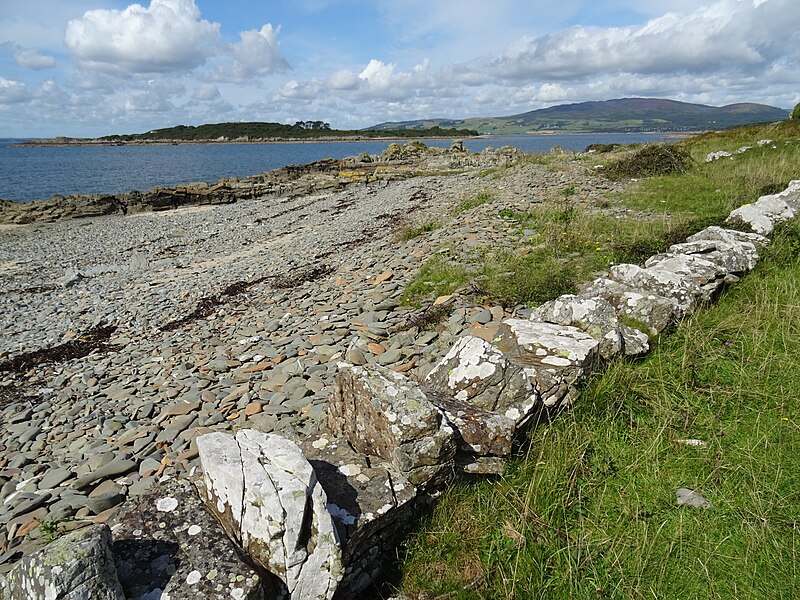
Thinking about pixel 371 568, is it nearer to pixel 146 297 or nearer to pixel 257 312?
pixel 257 312

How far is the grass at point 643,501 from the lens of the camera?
10.0 ft

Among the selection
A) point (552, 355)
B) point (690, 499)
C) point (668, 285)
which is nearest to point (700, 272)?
point (668, 285)

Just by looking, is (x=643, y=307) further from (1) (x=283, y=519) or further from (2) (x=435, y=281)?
(1) (x=283, y=519)

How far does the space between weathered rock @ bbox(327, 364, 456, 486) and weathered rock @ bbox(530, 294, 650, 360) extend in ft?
7.99

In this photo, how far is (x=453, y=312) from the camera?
7.36 meters

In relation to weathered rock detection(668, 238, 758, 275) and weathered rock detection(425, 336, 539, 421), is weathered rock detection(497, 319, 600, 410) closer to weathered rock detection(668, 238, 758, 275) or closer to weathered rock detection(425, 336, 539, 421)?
weathered rock detection(425, 336, 539, 421)

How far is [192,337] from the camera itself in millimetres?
9664

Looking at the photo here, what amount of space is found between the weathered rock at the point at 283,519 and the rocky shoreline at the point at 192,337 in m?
0.74

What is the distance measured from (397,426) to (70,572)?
6.66 ft

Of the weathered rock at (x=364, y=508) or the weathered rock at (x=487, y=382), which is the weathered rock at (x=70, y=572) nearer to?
the weathered rock at (x=364, y=508)

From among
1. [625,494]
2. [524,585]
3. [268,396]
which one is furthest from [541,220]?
[524,585]

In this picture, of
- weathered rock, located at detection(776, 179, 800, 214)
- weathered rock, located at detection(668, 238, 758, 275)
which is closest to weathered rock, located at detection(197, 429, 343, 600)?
weathered rock, located at detection(668, 238, 758, 275)

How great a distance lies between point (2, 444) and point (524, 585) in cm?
753

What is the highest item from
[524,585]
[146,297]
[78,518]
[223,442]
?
[223,442]
